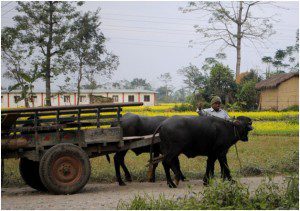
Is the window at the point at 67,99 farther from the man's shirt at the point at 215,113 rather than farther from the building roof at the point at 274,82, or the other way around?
the man's shirt at the point at 215,113

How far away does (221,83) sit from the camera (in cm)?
3825

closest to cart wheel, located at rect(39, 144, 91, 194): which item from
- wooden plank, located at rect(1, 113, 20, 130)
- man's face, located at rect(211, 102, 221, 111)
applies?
wooden plank, located at rect(1, 113, 20, 130)

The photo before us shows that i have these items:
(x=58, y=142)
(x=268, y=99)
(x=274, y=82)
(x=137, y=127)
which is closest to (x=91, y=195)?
(x=58, y=142)

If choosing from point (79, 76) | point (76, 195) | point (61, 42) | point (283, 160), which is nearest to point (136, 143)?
point (76, 195)

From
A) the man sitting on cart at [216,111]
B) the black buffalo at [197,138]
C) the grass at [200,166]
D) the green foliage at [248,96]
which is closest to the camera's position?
the black buffalo at [197,138]

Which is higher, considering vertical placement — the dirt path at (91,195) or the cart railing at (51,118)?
the cart railing at (51,118)

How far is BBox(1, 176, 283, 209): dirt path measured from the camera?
8.09 metres

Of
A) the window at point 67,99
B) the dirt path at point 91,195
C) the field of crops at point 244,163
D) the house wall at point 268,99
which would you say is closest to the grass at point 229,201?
the dirt path at point 91,195

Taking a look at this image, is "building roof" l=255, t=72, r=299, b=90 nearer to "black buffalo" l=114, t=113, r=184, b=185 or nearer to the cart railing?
"black buffalo" l=114, t=113, r=184, b=185

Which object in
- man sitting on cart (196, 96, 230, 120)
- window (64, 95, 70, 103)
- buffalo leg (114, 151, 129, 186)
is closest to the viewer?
buffalo leg (114, 151, 129, 186)

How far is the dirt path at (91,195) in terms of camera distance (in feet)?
26.5

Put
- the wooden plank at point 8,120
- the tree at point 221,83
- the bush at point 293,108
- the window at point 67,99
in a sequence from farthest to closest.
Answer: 1. the window at point 67,99
2. the tree at point 221,83
3. the bush at point 293,108
4. the wooden plank at point 8,120

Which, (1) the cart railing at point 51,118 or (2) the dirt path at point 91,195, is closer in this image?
(2) the dirt path at point 91,195

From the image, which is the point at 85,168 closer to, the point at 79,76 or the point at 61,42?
the point at 61,42
